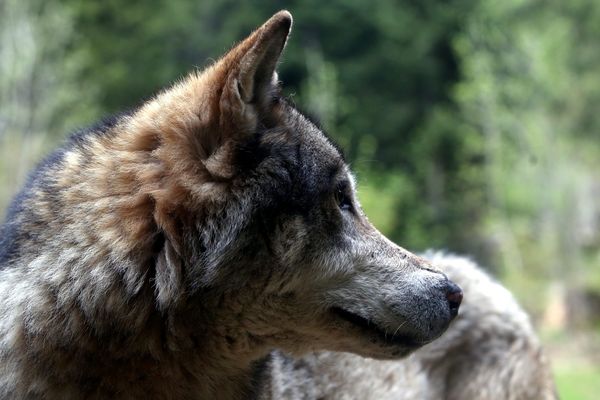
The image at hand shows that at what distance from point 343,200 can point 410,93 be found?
64.6ft

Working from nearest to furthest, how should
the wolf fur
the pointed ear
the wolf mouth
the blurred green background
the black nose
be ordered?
the pointed ear, the wolf mouth, the black nose, the wolf fur, the blurred green background

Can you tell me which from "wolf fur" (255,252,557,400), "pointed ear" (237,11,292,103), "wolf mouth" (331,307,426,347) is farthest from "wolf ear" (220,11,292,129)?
"wolf fur" (255,252,557,400)

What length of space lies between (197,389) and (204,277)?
1.59ft

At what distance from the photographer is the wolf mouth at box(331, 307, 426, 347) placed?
3.12 metres

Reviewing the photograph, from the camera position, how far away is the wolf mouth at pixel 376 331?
123 inches

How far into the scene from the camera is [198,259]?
9.62 ft

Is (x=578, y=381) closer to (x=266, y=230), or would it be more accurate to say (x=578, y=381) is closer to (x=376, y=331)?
(x=376, y=331)

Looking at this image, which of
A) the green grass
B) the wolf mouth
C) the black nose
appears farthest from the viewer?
the green grass

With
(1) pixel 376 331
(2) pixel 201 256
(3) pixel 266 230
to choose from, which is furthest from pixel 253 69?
(1) pixel 376 331

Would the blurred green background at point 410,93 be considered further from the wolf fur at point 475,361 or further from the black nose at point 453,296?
the black nose at point 453,296

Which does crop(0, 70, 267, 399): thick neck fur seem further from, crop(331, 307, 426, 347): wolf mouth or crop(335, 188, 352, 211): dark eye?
crop(335, 188, 352, 211): dark eye

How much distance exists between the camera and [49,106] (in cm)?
2189

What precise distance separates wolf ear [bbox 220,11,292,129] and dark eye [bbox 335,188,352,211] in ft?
1.47

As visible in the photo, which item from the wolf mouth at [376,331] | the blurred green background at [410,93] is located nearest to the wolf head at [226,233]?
the wolf mouth at [376,331]
